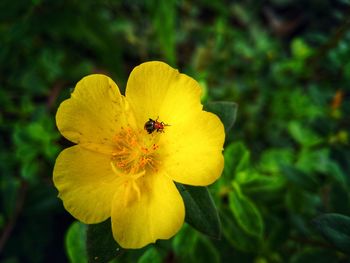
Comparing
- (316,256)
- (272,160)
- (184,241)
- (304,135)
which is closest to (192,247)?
(184,241)

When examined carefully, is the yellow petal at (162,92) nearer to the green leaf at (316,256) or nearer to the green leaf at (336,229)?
the green leaf at (336,229)

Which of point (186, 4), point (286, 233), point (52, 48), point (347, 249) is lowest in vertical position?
point (286, 233)

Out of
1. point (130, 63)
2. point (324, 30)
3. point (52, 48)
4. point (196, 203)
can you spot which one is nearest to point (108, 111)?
point (196, 203)

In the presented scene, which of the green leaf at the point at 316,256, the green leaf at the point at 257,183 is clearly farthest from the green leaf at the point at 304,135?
the green leaf at the point at 316,256

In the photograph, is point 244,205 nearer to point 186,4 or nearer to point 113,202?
point 113,202

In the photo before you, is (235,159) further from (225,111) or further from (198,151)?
(198,151)

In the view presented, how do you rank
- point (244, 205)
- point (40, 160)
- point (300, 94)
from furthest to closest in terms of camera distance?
point (300, 94), point (40, 160), point (244, 205)

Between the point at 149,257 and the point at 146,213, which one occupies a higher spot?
the point at 146,213
